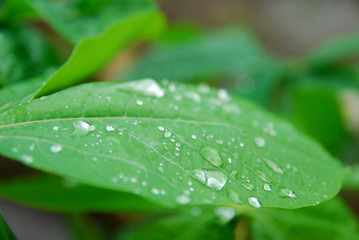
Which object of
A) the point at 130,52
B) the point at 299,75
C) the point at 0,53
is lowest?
the point at 130,52

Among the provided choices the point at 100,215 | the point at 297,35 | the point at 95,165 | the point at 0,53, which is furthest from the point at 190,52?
the point at 297,35

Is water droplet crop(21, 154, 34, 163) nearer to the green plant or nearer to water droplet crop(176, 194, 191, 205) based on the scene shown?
the green plant

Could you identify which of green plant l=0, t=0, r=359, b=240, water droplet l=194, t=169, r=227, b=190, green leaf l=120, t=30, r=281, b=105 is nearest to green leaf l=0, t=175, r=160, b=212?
green plant l=0, t=0, r=359, b=240

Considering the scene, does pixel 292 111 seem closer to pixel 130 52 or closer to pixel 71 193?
pixel 71 193

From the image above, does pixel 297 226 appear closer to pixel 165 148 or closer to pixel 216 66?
pixel 165 148

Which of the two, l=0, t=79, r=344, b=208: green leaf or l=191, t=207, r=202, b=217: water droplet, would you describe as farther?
l=191, t=207, r=202, b=217: water droplet

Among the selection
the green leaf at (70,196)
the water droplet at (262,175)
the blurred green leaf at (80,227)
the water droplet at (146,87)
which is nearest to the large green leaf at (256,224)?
the green leaf at (70,196)

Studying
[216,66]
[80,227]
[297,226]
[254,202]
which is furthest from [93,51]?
[216,66]

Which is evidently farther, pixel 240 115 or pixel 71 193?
pixel 71 193
